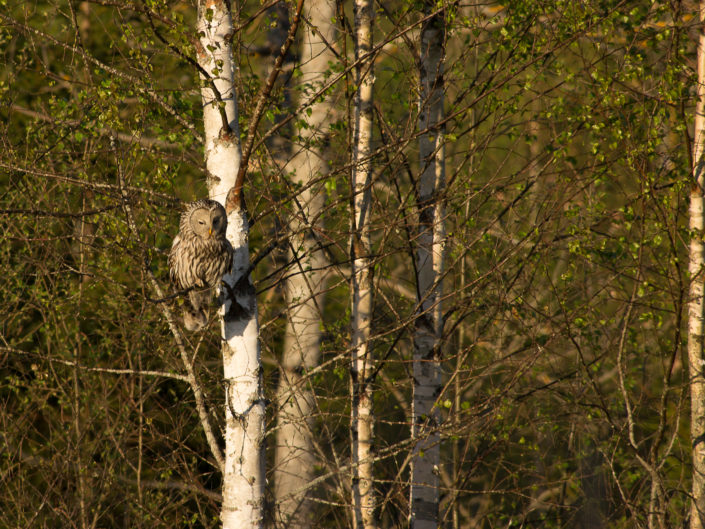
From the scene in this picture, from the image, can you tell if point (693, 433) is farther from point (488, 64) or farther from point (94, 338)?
point (94, 338)

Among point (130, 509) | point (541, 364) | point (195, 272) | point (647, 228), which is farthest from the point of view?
point (541, 364)

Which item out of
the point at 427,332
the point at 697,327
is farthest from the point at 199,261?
the point at 697,327

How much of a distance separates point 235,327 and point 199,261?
545 mm

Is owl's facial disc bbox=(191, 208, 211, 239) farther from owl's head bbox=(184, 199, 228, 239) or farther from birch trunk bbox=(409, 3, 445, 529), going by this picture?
birch trunk bbox=(409, 3, 445, 529)

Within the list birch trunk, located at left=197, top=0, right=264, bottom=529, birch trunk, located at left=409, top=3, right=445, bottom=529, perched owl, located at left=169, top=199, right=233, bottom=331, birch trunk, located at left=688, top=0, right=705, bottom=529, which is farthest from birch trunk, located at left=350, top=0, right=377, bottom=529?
birch trunk, located at left=688, top=0, right=705, bottom=529

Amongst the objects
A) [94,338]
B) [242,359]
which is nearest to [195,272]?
[242,359]

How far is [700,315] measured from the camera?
5.90 m

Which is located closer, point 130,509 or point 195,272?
point 195,272

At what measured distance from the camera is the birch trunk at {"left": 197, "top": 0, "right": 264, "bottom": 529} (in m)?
4.03

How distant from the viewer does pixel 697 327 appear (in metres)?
5.93

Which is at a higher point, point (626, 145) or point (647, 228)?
point (626, 145)

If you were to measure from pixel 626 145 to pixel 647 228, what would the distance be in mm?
1012

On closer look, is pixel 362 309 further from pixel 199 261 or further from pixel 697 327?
pixel 697 327

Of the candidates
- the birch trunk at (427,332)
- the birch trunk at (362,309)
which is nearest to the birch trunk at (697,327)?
the birch trunk at (427,332)
